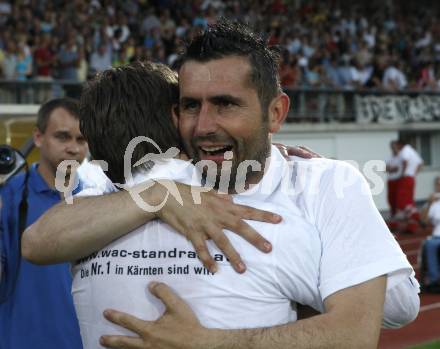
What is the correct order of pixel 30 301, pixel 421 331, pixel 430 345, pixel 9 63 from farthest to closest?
pixel 9 63 < pixel 421 331 < pixel 430 345 < pixel 30 301

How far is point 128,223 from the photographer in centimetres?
207

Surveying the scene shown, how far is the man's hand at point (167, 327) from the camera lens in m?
1.93

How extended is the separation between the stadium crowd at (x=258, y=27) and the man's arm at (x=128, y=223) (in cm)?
718

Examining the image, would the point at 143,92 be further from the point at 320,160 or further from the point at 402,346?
the point at 402,346

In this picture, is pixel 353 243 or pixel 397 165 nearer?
pixel 353 243

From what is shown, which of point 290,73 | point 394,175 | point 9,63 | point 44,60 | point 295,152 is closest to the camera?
point 295,152

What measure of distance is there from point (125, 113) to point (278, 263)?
57 cm

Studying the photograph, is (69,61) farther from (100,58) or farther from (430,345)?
(430,345)

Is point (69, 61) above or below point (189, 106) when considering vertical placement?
below

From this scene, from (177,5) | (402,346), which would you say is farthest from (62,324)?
(177,5)

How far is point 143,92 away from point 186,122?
163 mm

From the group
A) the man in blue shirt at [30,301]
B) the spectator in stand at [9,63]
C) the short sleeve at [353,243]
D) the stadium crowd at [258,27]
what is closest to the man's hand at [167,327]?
the short sleeve at [353,243]

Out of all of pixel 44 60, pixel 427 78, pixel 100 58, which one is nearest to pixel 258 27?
pixel 100 58

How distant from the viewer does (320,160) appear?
2225 millimetres
